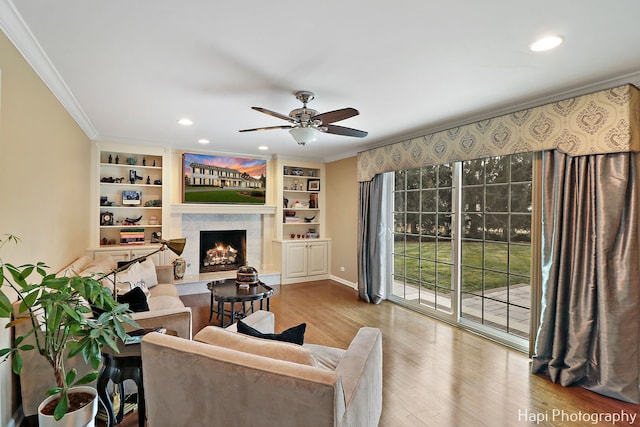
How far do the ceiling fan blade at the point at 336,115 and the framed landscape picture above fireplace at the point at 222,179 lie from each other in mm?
3481

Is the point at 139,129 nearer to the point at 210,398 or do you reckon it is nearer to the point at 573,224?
the point at 210,398

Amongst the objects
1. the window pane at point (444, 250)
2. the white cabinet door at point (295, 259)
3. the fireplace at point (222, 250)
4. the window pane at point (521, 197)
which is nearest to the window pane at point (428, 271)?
the window pane at point (444, 250)

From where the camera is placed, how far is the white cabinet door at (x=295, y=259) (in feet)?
19.7

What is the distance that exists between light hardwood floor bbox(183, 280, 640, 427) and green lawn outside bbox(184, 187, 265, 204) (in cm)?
206

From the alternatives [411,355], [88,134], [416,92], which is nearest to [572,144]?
[416,92]

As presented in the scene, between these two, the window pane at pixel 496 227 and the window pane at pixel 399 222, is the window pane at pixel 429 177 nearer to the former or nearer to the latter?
the window pane at pixel 399 222

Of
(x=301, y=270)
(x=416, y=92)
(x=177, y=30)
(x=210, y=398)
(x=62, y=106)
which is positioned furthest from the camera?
(x=301, y=270)

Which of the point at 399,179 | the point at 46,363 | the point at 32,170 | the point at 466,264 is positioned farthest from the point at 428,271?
the point at 32,170

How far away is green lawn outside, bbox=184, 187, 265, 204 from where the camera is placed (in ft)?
17.9

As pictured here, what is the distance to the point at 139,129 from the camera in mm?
4320

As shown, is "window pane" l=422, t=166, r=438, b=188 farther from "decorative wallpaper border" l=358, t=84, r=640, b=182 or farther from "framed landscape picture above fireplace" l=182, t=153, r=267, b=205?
"framed landscape picture above fireplace" l=182, t=153, r=267, b=205

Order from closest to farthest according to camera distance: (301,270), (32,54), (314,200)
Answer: (32,54) → (301,270) → (314,200)

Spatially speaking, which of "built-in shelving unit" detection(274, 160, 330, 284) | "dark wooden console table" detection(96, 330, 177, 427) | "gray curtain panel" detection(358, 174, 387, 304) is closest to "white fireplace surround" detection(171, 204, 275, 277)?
"built-in shelving unit" detection(274, 160, 330, 284)

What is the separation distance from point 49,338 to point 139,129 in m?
3.54
